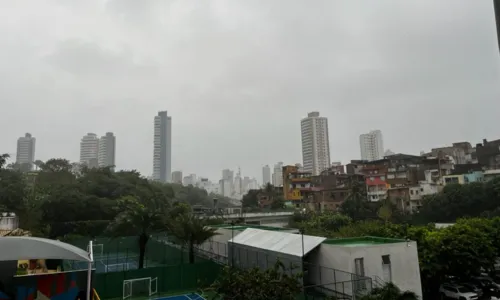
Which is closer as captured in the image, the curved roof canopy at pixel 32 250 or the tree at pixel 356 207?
the curved roof canopy at pixel 32 250

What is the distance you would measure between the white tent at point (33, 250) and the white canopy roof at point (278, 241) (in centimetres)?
1190

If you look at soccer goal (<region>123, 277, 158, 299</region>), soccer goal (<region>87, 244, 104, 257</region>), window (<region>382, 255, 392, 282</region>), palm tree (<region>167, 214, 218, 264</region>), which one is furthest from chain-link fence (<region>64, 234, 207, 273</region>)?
window (<region>382, 255, 392, 282</region>)

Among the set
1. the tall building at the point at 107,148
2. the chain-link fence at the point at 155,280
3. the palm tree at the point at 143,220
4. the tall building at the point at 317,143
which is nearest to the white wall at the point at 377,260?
the chain-link fence at the point at 155,280

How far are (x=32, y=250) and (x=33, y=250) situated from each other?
2 cm

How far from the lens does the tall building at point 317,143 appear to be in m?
149

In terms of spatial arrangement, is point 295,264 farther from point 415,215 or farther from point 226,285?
point 415,215

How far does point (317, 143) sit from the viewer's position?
5891 inches

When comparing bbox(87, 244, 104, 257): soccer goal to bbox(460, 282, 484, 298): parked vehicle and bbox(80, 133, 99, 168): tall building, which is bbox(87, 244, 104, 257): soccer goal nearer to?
bbox(460, 282, 484, 298): parked vehicle

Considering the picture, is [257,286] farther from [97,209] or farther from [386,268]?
[97,209]

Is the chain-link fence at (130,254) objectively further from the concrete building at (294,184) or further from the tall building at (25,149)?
the tall building at (25,149)

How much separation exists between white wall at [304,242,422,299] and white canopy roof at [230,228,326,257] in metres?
0.82

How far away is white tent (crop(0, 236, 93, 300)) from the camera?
813 cm

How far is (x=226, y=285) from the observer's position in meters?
14.2

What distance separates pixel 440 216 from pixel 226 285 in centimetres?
5150
